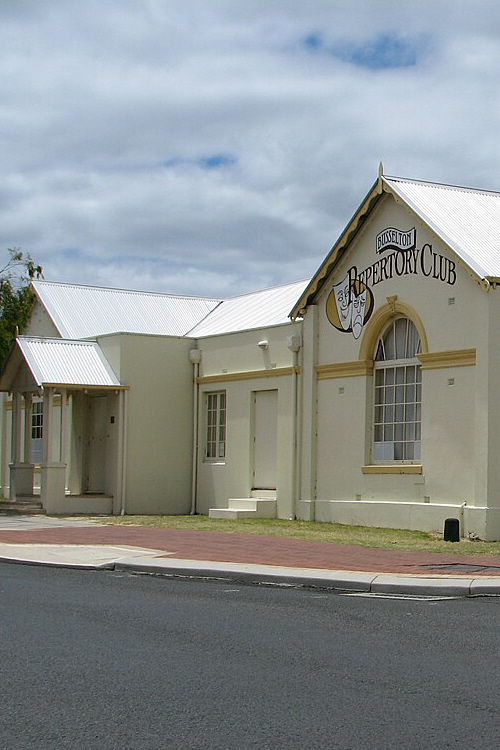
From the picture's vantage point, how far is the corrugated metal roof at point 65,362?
85.2 ft

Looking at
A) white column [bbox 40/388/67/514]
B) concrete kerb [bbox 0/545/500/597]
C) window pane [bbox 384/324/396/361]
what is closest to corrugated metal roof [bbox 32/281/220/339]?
white column [bbox 40/388/67/514]

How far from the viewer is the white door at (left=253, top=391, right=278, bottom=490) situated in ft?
83.1

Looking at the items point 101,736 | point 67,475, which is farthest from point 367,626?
point 67,475

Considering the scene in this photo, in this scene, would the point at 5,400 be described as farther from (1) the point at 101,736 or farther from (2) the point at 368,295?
(1) the point at 101,736

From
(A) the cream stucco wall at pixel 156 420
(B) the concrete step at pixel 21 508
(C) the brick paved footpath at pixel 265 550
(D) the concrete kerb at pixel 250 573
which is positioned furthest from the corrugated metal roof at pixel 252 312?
(D) the concrete kerb at pixel 250 573

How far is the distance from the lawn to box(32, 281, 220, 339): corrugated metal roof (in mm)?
6891

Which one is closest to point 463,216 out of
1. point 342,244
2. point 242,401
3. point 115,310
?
point 342,244

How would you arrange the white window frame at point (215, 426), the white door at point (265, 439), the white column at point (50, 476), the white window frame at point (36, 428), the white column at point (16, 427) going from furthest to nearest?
the white window frame at point (36, 428)
the white column at point (16, 427)
the white window frame at point (215, 426)
the white column at point (50, 476)
the white door at point (265, 439)

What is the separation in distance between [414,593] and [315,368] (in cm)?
1125

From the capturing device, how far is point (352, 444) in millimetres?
22812

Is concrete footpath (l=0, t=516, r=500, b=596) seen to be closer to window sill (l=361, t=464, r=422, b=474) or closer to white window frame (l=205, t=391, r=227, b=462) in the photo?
window sill (l=361, t=464, r=422, b=474)

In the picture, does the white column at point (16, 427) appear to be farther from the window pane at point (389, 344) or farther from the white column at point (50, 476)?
the window pane at point (389, 344)

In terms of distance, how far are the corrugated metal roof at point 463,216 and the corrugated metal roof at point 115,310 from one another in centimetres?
1001

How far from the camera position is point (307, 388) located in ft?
78.8
